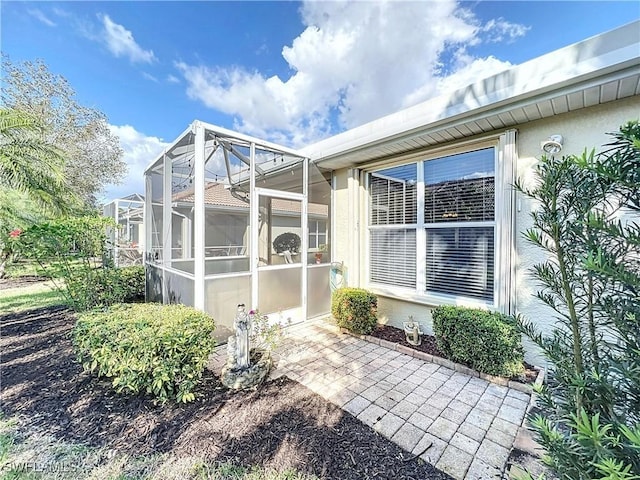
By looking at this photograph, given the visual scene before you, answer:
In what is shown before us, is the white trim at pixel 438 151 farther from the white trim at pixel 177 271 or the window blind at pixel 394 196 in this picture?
the white trim at pixel 177 271

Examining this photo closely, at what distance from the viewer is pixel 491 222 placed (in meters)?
4.14

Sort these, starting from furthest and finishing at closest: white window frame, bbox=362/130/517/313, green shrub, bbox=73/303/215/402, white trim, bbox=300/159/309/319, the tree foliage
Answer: the tree foliage, white trim, bbox=300/159/309/319, white window frame, bbox=362/130/517/313, green shrub, bbox=73/303/215/402

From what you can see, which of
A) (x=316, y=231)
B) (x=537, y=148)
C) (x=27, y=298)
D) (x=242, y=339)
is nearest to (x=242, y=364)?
(x=242, y=339)

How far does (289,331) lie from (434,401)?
2882mm

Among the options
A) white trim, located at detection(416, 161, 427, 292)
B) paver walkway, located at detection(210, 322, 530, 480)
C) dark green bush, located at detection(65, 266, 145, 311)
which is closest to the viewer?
paver walkway, located at detection(210, 322, 530, 480)

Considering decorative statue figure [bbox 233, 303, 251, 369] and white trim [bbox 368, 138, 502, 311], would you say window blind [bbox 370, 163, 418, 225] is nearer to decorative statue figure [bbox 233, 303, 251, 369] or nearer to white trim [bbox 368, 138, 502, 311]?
white trim [bbox 368, 138, 502, 311]

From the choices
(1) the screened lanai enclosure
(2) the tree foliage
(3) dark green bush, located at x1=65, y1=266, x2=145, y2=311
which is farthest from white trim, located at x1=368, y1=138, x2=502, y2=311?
(2) the tree foliage

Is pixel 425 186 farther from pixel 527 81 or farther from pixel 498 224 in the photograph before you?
pixel 527 81

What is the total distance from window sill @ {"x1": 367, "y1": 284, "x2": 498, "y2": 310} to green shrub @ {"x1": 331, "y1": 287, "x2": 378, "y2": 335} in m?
0.46

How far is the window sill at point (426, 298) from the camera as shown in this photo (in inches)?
169

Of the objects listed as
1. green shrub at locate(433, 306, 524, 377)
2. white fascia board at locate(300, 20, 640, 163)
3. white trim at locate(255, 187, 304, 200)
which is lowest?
green shrub at locate(433, 306, 524, 377)

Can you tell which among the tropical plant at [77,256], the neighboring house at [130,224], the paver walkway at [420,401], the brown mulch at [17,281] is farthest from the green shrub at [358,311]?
the brown mulch at [17,281]

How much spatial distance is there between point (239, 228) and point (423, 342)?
3822 mm

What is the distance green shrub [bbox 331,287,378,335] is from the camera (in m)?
4.93
